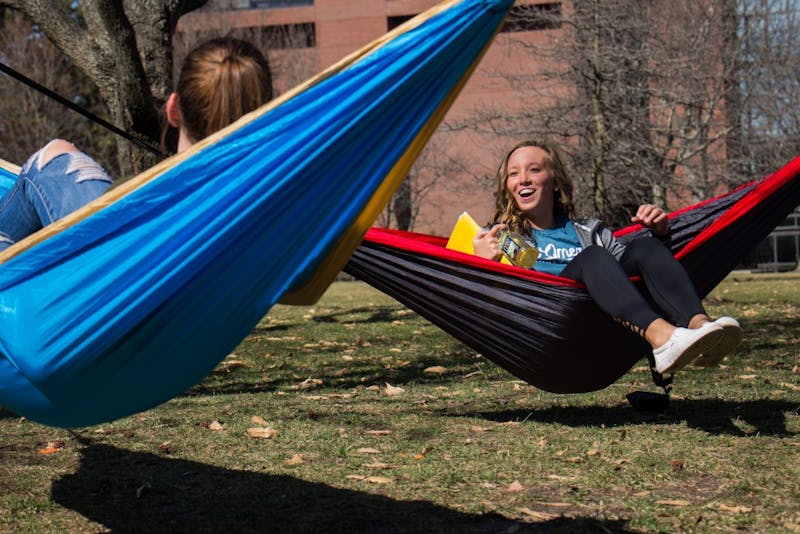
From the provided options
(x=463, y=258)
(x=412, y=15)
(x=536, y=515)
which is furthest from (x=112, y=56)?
(x=412, y=15)

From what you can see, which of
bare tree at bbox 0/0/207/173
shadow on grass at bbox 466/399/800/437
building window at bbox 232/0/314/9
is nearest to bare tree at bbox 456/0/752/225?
bare tree at bbox 0/0/207/173

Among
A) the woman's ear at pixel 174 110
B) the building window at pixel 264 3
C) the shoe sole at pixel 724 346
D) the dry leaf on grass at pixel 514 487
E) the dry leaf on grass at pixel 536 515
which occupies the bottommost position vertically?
the dry leaf on grass at pixel 514 487

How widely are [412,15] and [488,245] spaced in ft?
77.2

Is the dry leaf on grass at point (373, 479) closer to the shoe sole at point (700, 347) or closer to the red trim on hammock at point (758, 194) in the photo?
the shoe sole at point (700, 347)

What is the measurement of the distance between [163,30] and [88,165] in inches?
202

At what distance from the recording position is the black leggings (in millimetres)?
3336

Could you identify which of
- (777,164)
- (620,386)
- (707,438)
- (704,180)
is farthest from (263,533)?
(777,164)

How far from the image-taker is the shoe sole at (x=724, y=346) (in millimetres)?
3100

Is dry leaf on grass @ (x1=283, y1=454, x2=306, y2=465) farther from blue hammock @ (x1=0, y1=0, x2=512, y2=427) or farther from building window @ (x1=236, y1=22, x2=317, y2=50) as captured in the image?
building window @ (x1=236, y1=22, x2=317, y2=50)

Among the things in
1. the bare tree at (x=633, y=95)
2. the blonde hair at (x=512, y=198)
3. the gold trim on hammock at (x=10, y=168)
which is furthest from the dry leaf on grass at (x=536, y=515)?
the bare tree at (x=633, y=95)

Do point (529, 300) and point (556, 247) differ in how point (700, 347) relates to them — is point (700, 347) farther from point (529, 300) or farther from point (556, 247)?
point (556, 247)

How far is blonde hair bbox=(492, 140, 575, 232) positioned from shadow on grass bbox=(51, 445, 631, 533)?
1.55m

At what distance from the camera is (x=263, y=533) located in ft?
8.77

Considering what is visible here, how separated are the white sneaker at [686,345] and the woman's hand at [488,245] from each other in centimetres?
95
